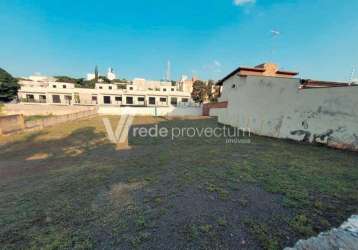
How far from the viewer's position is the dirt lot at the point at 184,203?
1959 millimetres

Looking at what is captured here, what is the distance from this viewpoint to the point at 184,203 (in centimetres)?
271

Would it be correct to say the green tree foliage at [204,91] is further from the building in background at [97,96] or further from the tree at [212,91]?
the building in background at [97,96]

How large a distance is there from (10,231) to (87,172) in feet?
7.94

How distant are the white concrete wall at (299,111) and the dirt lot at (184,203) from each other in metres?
1.05

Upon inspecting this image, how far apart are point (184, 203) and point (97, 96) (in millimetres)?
34925

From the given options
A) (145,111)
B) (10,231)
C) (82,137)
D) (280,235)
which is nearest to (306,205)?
(280,235)

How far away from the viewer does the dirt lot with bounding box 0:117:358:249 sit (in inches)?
77.1

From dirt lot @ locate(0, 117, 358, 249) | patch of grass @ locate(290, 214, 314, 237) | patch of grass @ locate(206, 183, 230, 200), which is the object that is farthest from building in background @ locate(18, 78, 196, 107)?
patch of grass @ locate(290, 214, 314, 237)

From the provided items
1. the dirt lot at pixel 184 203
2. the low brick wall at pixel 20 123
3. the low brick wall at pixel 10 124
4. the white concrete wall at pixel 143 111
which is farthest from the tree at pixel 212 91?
the low brick wall at pixel 10 124

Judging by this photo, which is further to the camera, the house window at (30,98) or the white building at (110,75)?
the white building at (110,75)

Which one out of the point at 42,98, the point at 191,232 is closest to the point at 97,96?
the point at 42,98

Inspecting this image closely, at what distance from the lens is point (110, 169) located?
4750mm

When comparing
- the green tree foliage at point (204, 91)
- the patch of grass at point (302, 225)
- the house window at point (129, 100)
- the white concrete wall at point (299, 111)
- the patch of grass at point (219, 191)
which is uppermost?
the green tree foliage at point (204, 91)

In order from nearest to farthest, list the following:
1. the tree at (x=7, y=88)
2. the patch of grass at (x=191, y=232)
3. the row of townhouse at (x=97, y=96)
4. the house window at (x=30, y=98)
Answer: the patch of grass at (x=191, y=232), the tree at (x=7, y=88), the house window at (x=30, y=98), the row of townhouse at (x=97, y=96)
